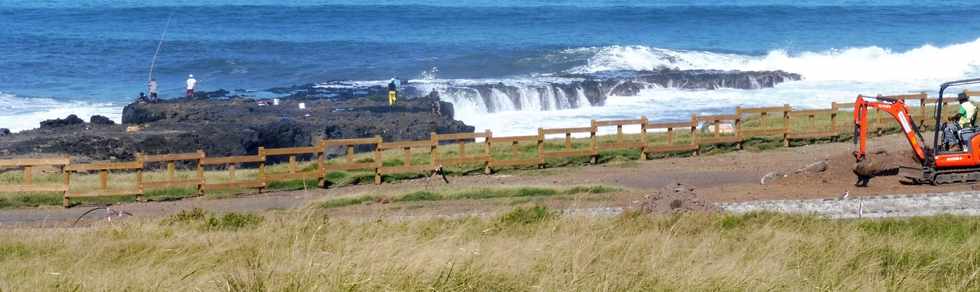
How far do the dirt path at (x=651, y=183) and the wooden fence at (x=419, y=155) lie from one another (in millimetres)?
493

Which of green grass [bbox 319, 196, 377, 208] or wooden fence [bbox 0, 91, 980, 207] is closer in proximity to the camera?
green grass [bbox 319, 196, 377, 208]

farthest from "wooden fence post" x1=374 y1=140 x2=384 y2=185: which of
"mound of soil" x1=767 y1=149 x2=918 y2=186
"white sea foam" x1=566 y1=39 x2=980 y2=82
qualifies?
"white sea foam" x1=566 y1=39 x2=980 y2=82

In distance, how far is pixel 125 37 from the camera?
85.7 metres

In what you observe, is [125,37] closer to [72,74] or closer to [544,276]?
[72,74]

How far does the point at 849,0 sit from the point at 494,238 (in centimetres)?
12354

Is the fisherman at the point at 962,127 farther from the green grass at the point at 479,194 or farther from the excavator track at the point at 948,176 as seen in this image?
the green grass at the point at 479,194

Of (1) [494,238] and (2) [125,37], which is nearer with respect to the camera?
(1) [494,238]

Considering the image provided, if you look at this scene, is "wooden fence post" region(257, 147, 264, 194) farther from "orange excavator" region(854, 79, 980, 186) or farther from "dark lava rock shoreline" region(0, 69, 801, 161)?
"orange excavator" region(854, 79, 980, 186)

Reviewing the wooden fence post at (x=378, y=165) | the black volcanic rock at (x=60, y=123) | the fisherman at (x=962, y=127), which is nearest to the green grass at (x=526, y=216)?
the fisherman at (x=962, y=127)

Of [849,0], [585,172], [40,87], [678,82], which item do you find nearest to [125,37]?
[40,87]

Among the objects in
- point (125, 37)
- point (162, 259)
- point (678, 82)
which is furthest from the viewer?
point (125, 37)

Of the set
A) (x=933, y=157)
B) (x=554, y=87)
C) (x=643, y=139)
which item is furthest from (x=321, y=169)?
(x=554, y=87)

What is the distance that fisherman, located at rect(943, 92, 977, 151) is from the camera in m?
20.0

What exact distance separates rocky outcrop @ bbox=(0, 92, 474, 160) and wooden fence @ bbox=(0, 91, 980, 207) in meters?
1.59
